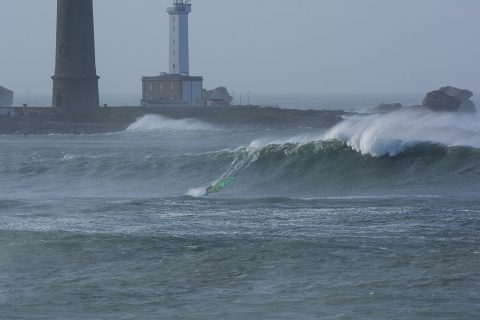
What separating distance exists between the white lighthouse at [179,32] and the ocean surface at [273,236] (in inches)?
1273

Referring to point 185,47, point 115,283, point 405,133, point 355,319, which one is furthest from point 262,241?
point 185,47

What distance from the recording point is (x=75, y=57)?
149 ft

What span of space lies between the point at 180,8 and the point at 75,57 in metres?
12.1

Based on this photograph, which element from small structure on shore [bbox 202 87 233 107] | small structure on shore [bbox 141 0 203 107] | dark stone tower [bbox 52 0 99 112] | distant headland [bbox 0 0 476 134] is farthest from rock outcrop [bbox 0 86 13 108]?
dark stone tower [bbox 52 0 99 112]

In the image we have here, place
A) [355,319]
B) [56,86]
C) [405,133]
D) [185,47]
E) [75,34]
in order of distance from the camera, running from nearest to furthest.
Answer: [355,319]
[405,133]
[75,34]
[56,86]
[185,47]

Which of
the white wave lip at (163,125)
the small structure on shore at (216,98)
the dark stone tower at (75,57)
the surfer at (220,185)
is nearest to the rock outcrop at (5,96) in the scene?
the small structure on shore at (216,98)

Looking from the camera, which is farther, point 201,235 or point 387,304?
point 201,235

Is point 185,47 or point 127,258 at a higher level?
point 185,47

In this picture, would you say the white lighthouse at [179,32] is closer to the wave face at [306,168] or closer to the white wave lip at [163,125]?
the white wave lip at [163,125]

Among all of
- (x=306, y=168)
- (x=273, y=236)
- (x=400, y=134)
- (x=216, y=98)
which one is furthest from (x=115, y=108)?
(x=273, y=236)

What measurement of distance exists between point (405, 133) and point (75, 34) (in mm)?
24820

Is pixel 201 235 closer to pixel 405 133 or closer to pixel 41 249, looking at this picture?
pixel 41 249

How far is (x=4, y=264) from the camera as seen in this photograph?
11.8 metres

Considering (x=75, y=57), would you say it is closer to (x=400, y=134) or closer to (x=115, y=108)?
(x=115, y=108)
